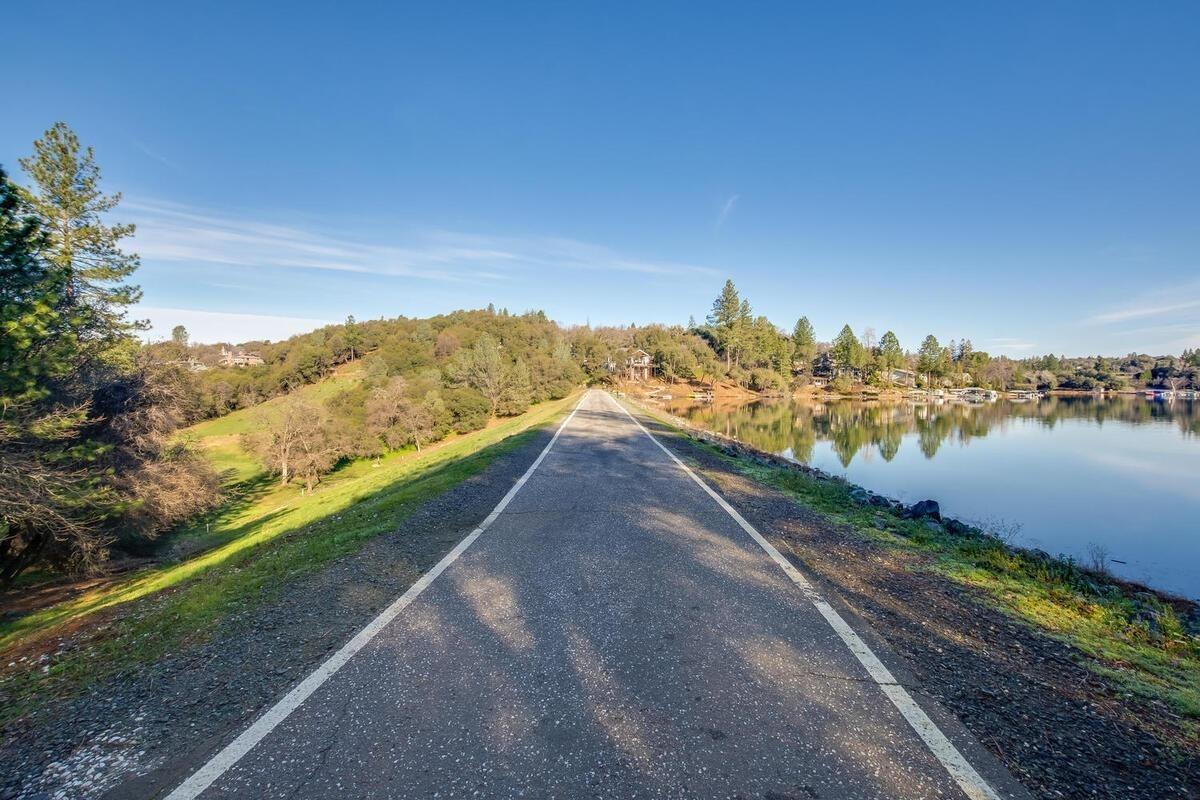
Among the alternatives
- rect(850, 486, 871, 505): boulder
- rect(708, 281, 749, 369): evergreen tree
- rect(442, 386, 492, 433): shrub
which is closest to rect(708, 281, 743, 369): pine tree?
rect(708, 281, 749, 369): evergreen tree

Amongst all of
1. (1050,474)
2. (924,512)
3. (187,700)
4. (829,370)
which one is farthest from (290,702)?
(829,370)

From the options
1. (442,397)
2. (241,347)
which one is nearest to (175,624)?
(442,397)

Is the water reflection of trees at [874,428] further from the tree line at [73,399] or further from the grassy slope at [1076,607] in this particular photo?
the tree line at [73,399]

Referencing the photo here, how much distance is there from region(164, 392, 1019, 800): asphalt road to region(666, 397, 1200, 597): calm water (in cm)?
1194

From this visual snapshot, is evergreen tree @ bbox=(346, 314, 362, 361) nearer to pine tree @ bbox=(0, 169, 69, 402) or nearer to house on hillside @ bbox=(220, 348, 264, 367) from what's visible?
house on hillside @ bbox=(220, 348, 264, 367)

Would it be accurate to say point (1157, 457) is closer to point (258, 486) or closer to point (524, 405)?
point (524, 405)

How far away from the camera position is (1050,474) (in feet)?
77.6

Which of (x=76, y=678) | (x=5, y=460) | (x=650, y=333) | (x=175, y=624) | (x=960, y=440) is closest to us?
(x=76, y=678)

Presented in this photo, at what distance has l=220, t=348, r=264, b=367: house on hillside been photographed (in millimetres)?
105500

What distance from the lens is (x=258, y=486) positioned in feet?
130

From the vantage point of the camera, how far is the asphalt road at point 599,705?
8.02ft

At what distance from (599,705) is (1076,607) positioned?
219 inches

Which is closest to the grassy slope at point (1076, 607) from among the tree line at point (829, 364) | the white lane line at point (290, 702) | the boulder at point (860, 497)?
the boulder at point (860, 497)

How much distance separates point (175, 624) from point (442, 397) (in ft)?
171
